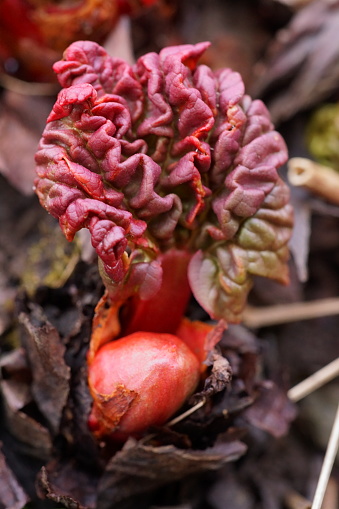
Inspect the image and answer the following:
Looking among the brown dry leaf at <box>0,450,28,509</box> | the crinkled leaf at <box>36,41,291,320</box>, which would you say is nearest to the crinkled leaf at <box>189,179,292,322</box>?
the crinkled leaf at <box>36,41,291,320</box>

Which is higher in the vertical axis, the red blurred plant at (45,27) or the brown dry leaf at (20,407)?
the red blurred plant at (45,27)

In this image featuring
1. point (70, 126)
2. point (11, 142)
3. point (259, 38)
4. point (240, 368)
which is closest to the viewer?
point (70, 126)

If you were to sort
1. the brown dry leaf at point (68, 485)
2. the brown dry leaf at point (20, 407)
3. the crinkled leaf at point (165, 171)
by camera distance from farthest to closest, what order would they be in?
the brown dry leaf at point (20, 407), the brown dry leaf at point (68, 485), the crinkled leaf at point (165, 171)

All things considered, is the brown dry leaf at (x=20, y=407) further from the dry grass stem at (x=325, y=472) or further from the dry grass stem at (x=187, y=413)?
the dry grass stem at (x=325, y=472)

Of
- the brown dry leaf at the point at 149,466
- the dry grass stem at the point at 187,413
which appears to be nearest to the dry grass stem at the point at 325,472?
the brown dry leaf at the point at 149,466

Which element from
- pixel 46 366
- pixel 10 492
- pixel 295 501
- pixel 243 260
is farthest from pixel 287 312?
pixel 10 492

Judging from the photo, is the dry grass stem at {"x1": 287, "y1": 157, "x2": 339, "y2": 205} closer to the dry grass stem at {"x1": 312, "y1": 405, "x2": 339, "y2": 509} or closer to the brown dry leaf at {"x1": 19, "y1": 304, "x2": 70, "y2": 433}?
the dry grass stem at {"x1": 312, "y1": 405, "x2": 339, "y2": 509}

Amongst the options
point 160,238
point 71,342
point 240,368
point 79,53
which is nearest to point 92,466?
point 71,342

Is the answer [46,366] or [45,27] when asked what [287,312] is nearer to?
[46,366]

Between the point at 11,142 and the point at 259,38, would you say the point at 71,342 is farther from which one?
the point at 259,38
